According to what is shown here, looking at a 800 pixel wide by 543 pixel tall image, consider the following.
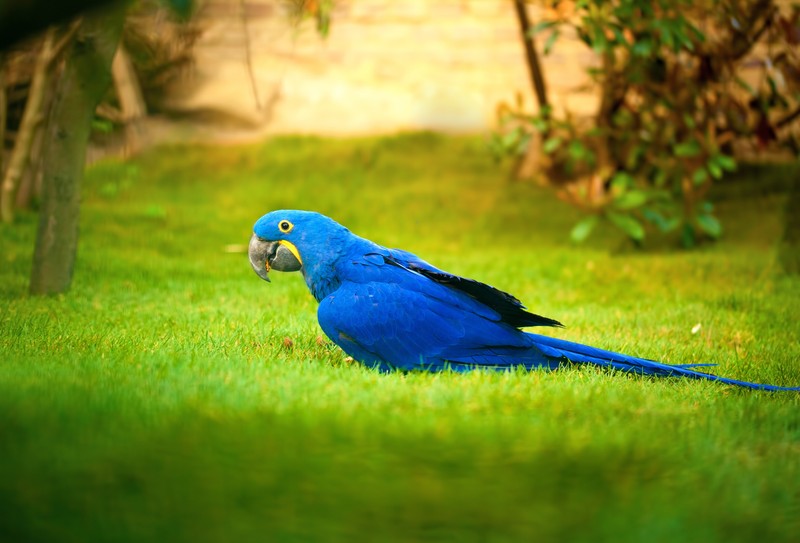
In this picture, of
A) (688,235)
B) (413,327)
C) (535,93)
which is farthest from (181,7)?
(535,93)

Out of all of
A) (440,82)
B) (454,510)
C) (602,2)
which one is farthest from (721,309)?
(440,82)

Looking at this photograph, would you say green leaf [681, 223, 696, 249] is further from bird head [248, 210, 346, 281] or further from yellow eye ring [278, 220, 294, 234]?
yellow eye ring [278, 220, 294, 234]

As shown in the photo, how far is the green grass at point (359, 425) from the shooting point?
175 cm

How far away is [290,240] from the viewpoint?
3.33 meters

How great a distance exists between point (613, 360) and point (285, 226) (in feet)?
4.51

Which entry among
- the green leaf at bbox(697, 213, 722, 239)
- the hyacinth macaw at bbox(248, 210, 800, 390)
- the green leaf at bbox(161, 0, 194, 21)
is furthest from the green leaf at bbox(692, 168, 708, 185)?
the green leaf at bbox(161, 0, 194, 21)

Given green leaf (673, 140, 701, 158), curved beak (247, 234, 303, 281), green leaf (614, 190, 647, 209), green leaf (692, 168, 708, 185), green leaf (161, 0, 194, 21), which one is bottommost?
curved beak (247, 234, 303, 281)

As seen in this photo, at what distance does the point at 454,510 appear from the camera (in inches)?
69.5

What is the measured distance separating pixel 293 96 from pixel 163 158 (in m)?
1.43

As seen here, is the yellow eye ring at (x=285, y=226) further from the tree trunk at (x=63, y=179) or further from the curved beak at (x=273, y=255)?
the tree trunk at (x=63, y=179)

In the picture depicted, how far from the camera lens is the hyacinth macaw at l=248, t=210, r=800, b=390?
301 centimetres

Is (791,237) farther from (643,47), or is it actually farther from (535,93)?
(535,93)

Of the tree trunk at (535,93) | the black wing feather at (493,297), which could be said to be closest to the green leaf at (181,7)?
the black wing feather at (493,297)

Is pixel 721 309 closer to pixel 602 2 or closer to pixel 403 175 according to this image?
pixel 602 2
